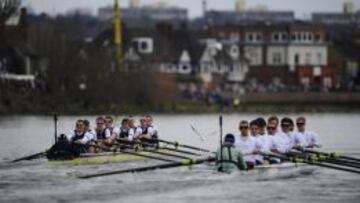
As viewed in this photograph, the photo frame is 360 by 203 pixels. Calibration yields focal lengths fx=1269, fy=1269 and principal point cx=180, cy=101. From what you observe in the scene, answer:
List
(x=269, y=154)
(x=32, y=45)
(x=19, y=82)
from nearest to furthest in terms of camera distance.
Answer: (x=269, y=154) < (x=19, y=82) < (x=32, y=45)

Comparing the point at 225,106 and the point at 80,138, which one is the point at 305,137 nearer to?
the point at 80,138

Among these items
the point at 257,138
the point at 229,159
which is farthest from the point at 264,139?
the point at 229,159

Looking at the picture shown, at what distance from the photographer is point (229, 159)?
28.9m

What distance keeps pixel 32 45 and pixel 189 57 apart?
2398 centimetres

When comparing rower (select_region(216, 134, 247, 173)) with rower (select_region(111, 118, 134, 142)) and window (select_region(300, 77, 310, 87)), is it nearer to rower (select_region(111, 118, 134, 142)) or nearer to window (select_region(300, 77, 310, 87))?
rower (select_region(111, 118, 134, 142))

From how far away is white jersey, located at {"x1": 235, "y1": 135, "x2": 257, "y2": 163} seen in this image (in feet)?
98.3

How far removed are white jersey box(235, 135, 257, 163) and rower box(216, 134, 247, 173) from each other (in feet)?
2.36

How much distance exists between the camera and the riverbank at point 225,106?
64750mm

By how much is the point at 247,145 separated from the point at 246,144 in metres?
0.04

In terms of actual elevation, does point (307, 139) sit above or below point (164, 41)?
below

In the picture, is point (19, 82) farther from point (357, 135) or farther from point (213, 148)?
point (213, 148)

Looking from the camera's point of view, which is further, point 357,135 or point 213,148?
point 357,135

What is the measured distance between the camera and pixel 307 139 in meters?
33.3

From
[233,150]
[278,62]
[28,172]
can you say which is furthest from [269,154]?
[278,62]
